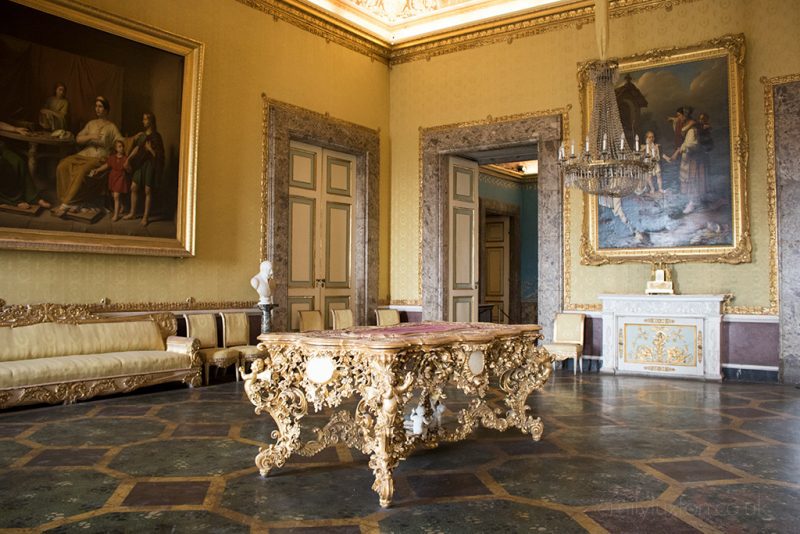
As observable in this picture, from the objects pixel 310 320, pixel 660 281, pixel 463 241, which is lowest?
pixel 310 320

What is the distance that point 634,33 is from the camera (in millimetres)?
8734

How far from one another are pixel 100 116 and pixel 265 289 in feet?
8.74

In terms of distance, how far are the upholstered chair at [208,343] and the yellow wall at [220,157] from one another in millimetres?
315

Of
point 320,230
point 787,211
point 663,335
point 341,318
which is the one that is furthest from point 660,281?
point 320,230

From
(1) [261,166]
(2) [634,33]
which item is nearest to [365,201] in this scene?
(1) [261,166]

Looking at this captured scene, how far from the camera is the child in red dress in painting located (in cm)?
700

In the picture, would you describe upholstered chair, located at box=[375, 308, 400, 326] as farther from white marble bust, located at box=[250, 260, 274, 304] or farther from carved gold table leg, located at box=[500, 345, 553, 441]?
carved gold table leg, located at box=[500, 345, 553, 441]

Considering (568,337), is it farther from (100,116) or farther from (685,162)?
(100,116)

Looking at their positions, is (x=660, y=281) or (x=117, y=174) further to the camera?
(x=660, y=281)

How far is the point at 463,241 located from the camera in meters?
10.7

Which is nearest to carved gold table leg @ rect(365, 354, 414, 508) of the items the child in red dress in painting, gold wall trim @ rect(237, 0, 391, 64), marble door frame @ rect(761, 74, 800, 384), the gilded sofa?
the gilded sofa

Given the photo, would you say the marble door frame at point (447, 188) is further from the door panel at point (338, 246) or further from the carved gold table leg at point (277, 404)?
the carved gold table leg at point (277, 404)

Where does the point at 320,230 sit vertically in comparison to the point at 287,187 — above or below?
below

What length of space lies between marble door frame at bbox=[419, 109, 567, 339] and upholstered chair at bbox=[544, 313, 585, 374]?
11.1 inches
